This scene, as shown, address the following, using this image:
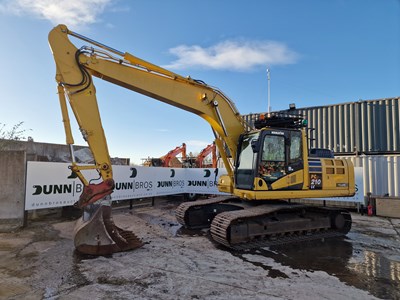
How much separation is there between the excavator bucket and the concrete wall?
12.0 ft

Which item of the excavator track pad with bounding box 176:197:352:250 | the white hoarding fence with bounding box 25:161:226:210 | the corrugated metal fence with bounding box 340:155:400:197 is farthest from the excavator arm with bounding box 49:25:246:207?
the corrugated metal fence with bounding box 340:155:400:197

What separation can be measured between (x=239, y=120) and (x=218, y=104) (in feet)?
2.68

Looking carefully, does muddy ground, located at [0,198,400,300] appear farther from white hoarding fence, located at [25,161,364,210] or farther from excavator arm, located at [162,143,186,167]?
excavator arm, located at [162,143,186,167]

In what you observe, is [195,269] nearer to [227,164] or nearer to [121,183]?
[227,164]

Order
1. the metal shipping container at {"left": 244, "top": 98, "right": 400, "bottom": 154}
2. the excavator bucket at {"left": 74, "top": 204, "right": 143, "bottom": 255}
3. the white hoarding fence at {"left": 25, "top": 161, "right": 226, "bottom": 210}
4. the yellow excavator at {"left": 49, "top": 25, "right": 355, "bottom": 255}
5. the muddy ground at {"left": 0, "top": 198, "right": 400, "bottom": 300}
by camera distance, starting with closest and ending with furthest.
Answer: the muddy ground at {"left": 0, "top": 198, "right": 400, "bottom": 300} < the excavator bucket at {"left": 74, "top": 204, "right": 143, "bottom": 255} < the yellow excavator at {"left": 49, "top": 25, "right": 355, "bottom": 255} < the white hoarding fence at {"left": 25, "top": 161, "right": 226, "bottom": 210} < the metal shipping container at {"left": 244, "top": 98, "right": 400, "bottom": 154}

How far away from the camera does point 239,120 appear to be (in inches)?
322

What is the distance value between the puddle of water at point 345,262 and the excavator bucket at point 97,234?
2.52 metres

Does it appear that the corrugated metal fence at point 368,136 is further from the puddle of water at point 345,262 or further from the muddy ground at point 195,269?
the puddle of water at point 345,262

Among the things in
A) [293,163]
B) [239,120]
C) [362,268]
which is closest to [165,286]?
[362,268]

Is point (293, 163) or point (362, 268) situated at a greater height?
point (293, 163)

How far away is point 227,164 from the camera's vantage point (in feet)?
26.9

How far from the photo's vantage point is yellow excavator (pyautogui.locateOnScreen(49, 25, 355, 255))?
232 inches

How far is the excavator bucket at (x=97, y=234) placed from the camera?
5.69m

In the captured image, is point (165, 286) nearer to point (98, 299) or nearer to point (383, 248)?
point (98, 299)
